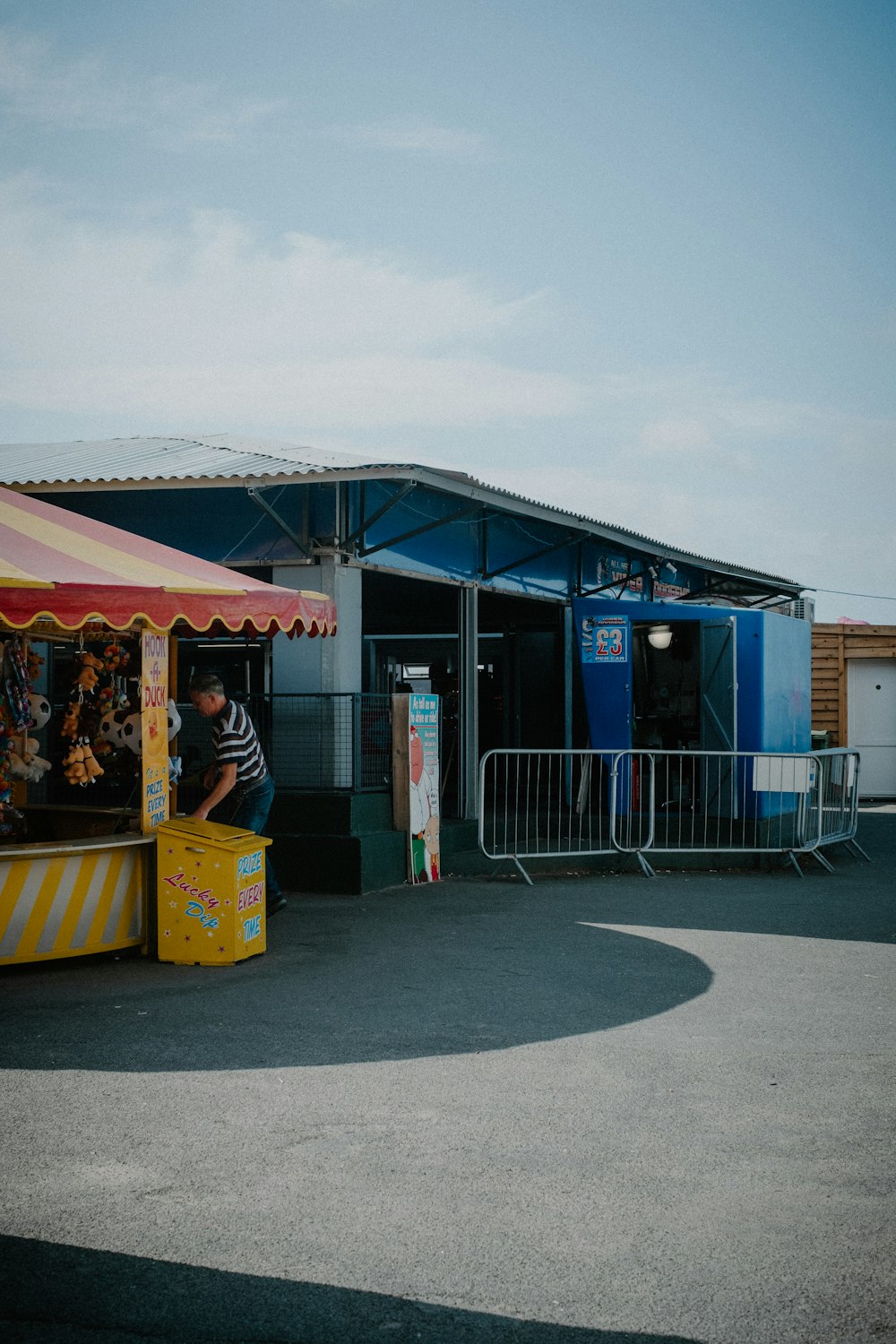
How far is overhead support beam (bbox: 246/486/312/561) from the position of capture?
34.7 ft

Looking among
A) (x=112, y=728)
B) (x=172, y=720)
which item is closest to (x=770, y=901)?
(x=172, y=720)

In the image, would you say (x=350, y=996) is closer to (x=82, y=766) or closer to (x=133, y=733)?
(x=133, y=733)

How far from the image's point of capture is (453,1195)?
13.2ft

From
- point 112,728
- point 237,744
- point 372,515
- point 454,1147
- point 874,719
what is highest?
point 372,515

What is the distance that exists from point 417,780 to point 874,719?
1313 centimetres

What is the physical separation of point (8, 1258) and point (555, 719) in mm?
13311

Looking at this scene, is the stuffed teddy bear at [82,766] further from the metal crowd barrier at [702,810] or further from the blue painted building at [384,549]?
the metal crowd barrier at [702,810]

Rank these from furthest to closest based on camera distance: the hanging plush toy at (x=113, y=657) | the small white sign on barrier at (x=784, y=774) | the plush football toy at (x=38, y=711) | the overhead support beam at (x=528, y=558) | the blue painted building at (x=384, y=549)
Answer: the overhead support beam at (x=528, y=558) < the small white sign on barrier at (x=784, y=774) < the blue painted building at (x=384, y=549) < the hanging plush toy at (x=113, y=657) < the plush football toy at (x=38, y=711)

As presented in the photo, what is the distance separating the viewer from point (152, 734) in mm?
8234

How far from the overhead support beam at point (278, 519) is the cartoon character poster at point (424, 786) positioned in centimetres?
169

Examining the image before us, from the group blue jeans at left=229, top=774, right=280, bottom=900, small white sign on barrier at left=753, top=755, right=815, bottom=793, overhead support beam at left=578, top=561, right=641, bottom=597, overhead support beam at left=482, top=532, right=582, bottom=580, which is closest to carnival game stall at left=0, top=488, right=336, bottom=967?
blue jeans at left=229, top=774, right=280, bottom=900

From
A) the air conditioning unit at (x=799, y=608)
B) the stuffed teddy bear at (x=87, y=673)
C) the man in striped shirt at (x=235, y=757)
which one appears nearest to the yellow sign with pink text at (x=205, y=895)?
the man in striped shirt at (x=235, y=757)

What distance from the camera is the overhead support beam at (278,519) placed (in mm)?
10578

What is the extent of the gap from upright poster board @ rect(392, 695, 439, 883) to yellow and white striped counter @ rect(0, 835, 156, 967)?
350 cm
